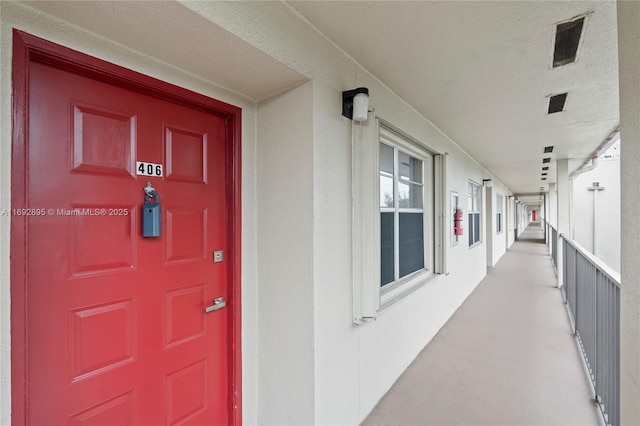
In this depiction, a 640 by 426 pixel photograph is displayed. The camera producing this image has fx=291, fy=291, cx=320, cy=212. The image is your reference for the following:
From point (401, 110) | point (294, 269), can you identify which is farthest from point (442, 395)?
point (401, 110)

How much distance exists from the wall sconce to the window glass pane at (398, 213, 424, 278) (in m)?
1.39

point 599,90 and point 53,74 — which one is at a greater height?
point 599,90

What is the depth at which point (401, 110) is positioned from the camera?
2664mm

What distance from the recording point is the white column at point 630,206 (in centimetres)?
93

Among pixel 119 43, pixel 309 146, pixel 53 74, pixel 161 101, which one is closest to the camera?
pixel 53 74

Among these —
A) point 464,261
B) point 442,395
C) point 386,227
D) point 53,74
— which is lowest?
point 442,395

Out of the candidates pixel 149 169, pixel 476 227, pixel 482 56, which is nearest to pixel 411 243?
pixel 482 56

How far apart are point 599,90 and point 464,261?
3.08 m

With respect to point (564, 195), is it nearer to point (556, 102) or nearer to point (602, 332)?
point (556, 102)

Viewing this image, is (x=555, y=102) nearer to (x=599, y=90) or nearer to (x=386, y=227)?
(x=599, y=90)

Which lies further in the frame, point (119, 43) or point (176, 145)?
point (176, 145)

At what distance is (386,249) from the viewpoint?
2.65 meters

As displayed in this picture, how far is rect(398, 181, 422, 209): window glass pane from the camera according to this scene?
2.98 metres

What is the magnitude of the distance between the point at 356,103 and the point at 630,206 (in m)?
1.34
